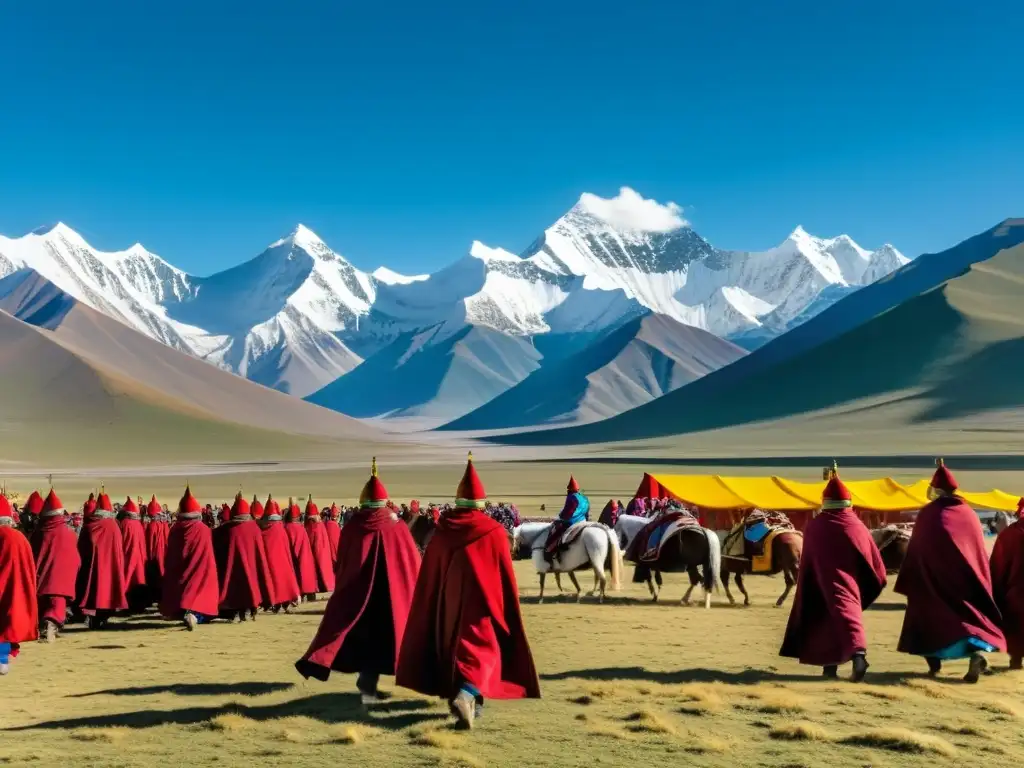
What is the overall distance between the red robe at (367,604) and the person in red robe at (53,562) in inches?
261

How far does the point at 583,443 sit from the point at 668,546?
432 feet

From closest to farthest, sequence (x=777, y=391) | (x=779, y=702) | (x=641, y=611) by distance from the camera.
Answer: (x=779, y=702), (x=641, y=611), (x=777, y=391)

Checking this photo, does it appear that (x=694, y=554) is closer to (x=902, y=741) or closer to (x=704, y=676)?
(x=704, y=676)

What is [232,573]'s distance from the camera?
17.9m

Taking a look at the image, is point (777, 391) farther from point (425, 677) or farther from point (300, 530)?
point (425, 677)

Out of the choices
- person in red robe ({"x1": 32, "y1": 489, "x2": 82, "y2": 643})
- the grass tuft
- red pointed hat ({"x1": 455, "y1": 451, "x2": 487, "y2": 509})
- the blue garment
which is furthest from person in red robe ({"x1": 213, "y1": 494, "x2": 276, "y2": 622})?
the grass tuft

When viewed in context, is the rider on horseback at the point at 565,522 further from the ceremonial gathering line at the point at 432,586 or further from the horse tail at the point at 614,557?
the ceremonial gathering line at the point at 432,586

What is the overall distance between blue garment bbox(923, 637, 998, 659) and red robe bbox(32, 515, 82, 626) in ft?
36.9

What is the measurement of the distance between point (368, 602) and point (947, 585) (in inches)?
238

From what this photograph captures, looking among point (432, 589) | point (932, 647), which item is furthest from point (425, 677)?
point (932, 647)

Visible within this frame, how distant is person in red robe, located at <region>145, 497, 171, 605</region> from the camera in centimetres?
1908

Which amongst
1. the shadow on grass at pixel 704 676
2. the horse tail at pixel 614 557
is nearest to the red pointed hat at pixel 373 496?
the shadow on grass at pixel 704 676

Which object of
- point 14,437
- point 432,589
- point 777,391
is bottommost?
point 432,589

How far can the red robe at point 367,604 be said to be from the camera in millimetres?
11016
